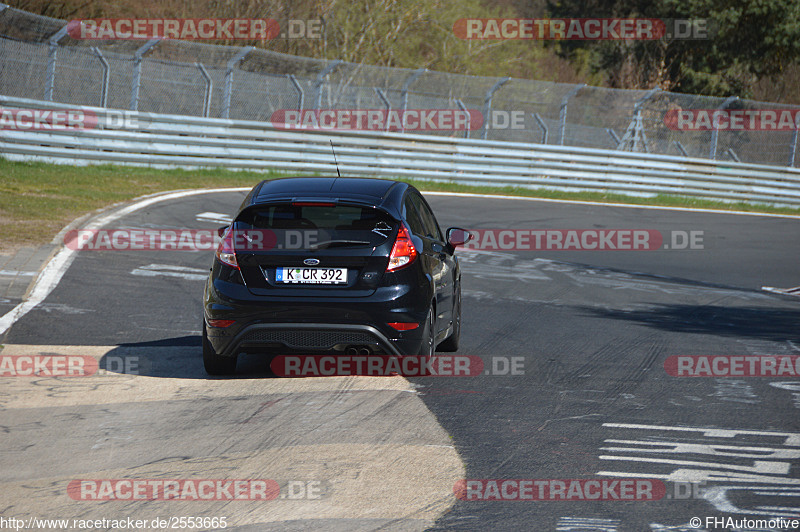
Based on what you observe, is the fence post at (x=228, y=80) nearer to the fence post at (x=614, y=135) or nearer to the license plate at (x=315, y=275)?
the fence post at (x=614, y=135)

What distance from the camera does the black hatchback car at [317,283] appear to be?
7234mm

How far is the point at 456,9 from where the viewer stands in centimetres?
4084

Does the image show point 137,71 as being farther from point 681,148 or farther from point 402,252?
point 402,252

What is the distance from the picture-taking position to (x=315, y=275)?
7297mm

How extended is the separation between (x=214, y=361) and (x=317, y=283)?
1.05 metres

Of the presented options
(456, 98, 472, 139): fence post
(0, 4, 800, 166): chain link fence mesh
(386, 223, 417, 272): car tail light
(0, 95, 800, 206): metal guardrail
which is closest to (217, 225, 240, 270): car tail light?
(386, 223, 417, 272): car tail light

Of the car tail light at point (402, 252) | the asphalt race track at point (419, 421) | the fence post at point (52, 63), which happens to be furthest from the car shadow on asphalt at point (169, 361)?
the fence post at point (52, 63)

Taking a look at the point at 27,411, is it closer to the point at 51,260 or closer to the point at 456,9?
the point at 51,260

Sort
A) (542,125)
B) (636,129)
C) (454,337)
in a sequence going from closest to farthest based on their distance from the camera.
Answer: (454,337), (542,125), (636,129)

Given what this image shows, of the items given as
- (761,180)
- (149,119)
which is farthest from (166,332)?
(761,180)

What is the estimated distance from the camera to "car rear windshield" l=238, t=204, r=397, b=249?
290 inches

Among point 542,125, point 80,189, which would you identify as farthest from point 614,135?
point 80,189

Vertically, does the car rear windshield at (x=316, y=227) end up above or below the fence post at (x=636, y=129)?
below

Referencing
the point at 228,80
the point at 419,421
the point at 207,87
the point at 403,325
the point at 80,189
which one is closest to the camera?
the point at 419,421
